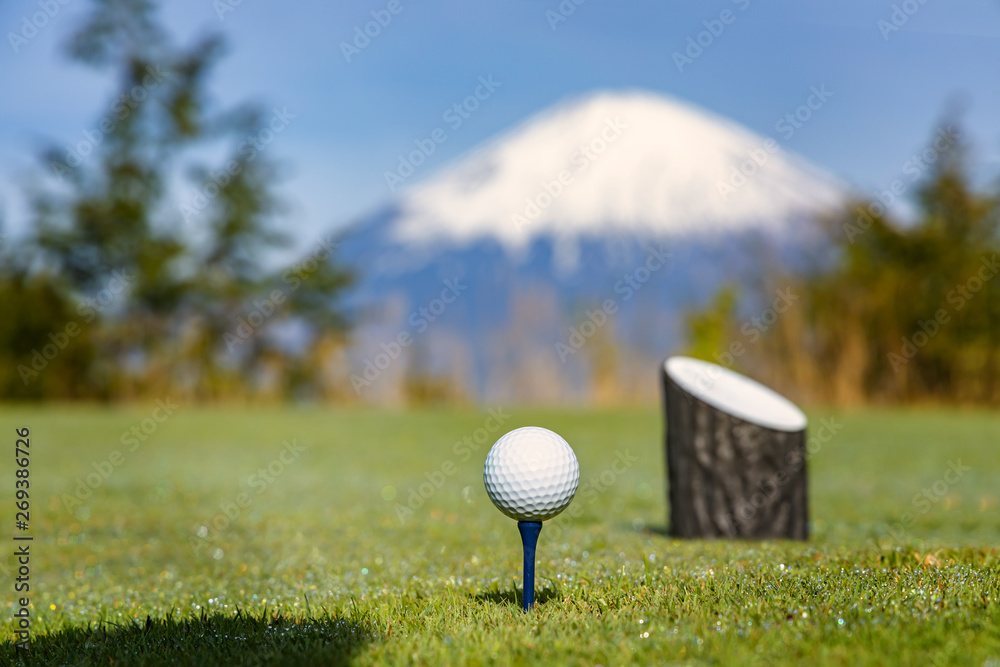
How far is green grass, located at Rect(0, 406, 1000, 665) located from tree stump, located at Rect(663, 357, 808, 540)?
1.02ft

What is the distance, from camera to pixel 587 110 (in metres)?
65.9

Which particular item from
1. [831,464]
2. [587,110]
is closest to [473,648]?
[831,464]

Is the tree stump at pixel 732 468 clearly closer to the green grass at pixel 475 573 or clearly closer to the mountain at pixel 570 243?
the green grass at pixel 475 573

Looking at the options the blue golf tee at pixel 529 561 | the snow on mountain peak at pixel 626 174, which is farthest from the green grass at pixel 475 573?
the snow on mountain peak at pixel 626 174

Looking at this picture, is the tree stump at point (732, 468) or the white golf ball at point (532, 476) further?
the tree stump at point (732, 468)

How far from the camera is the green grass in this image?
102 inches

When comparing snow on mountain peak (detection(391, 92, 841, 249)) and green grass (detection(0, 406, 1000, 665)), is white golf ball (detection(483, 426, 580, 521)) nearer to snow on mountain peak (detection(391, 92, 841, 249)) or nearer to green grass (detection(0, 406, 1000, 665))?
green grass (detection(0, 406, 1000, 665))

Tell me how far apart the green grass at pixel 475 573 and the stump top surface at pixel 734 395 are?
0.76 metres

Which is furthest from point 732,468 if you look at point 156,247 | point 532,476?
point 156,247

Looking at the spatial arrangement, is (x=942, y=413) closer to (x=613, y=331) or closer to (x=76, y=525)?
(x=613, y=331)

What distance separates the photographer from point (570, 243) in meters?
76.7

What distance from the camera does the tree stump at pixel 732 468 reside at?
4.87m

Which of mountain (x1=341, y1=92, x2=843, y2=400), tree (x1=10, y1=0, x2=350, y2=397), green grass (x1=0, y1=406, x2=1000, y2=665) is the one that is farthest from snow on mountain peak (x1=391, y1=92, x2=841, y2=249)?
green grass (x1=0, y1=406, x2=1000, y2=665)

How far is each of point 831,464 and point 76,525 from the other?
25.4 ft
